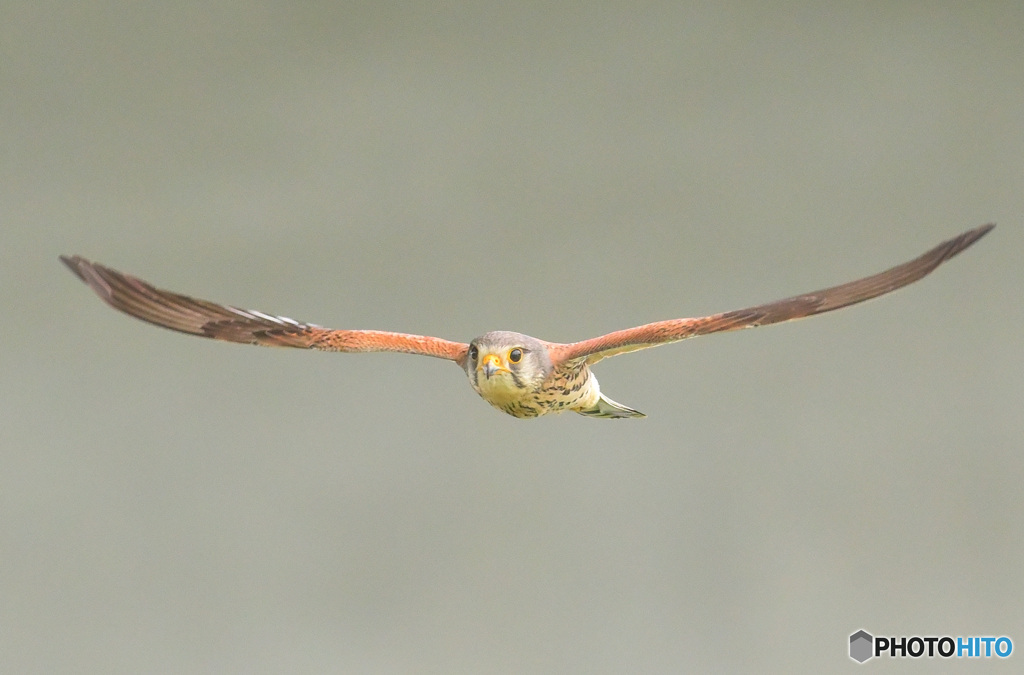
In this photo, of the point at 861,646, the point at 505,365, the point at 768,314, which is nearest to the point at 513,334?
the point at 505,365

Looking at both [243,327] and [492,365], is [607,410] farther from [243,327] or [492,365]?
[243,327]

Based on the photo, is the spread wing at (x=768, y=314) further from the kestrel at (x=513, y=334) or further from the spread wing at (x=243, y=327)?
the spread wing at (x=243, y=327)

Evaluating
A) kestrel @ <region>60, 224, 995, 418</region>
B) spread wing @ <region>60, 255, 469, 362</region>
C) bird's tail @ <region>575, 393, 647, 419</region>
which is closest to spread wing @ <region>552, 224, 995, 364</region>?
kestrel @ <region>60, 224, 995, 418</region>

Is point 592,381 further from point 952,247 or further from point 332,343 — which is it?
point 952,247

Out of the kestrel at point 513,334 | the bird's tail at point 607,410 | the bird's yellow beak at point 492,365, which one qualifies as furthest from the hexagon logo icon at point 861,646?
the bird's yellow beak at point 492,365

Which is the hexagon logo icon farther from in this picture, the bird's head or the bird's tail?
the bird's head
